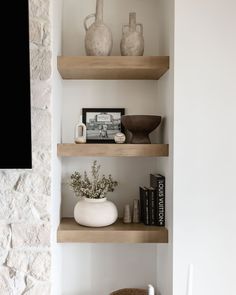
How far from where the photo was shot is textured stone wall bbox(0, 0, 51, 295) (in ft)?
5.98

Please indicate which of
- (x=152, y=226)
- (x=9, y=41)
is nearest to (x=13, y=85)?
(x=9, y=41)

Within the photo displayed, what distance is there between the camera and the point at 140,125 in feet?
6.74

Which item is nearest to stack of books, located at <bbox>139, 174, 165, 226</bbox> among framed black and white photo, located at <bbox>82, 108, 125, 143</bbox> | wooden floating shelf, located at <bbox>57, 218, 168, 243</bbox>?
wooden floating shelf, located at <bbox>57, 218, 168, 243</bbox>

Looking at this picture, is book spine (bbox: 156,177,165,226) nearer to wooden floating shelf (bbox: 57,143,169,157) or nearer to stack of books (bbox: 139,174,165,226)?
stack of books (bbox: 139,174,165,226)

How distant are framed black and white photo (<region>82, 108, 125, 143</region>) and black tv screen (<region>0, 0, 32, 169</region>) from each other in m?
0.56

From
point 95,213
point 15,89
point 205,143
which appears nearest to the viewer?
point 15,89

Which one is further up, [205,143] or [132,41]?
[132,41]

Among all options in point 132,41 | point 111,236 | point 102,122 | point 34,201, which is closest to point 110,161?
point 102,122

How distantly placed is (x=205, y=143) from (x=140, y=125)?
0.38 metres

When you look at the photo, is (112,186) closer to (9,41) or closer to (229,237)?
(229,237)

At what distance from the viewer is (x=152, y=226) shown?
209cm

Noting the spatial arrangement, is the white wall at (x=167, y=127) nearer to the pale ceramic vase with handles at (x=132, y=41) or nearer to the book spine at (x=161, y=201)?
the book spine at (x=161, y=201)

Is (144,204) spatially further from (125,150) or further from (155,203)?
(125,150)

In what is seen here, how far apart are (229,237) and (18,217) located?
111 centimetres
